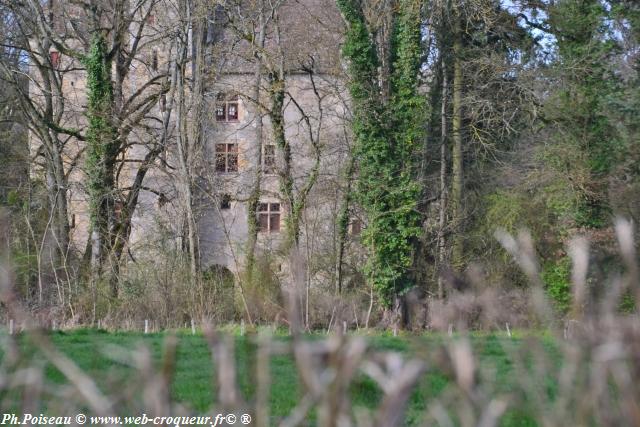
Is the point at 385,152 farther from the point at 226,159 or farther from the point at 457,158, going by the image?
the point at 226,159

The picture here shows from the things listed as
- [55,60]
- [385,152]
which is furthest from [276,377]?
[55,60]

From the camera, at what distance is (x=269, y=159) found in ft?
93.4

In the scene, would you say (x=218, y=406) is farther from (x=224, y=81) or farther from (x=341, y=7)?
(x=224, y=81)

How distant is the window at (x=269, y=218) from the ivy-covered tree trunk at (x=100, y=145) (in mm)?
5244

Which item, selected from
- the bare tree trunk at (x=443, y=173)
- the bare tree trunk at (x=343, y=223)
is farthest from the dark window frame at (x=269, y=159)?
the bare tree trunk at (x=443, y=173)

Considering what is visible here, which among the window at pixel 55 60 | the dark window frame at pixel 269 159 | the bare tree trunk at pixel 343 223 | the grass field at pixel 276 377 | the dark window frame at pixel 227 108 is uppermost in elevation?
the window at pixel 55 60

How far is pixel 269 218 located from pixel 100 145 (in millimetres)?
7393

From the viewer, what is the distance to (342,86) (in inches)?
1080

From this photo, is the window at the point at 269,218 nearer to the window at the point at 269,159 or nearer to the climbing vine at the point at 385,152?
the window at the point at 269,159

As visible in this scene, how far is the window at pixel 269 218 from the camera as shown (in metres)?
31.5

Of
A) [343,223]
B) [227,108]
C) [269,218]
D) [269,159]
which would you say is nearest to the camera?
[343,223]

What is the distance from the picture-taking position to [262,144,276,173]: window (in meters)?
27.9

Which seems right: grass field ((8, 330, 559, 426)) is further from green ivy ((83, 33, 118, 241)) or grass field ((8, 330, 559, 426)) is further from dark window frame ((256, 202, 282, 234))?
dark window frame ((256, 202, 282, 234))

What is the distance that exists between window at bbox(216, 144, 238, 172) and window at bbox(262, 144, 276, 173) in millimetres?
1548
